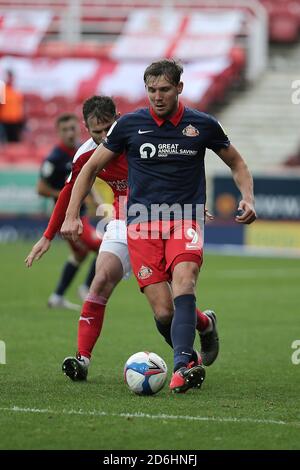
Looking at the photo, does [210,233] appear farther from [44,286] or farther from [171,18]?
[171,18]

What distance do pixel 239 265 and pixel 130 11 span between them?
15.4 meters

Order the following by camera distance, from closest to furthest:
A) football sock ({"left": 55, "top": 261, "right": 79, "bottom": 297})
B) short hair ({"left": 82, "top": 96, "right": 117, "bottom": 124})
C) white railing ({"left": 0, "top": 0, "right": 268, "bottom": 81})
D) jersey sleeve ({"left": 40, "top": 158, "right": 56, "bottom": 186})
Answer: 1. short hair ({"left": 82, "top": 96, "right": 117, "bottom": 124})
2. football sock ({"left": 55, "top": 261, "right": 79, "bottom": 297})
3. jersey sleeve ({"left": 40, "top": 158, "right": 56, "bottom": 186})
4. white railing ({"left": 0, "top": 0, "right": 268, "bottom": 81})

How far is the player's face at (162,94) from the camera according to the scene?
7.48m

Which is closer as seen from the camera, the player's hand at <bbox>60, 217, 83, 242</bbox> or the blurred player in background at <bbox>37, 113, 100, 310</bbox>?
the player's hand at <bbox>60, 217, 83, 242</bbox>

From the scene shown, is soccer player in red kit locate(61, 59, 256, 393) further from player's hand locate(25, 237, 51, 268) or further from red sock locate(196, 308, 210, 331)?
red sock locate(196, 308, 210, 331)

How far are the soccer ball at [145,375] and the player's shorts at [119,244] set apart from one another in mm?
987

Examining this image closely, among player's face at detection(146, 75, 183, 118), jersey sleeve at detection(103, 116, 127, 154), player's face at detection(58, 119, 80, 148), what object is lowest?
jersey sleeve at detection(103, 116, 127, 154)

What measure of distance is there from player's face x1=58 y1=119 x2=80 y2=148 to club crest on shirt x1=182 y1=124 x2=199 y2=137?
6.10 m

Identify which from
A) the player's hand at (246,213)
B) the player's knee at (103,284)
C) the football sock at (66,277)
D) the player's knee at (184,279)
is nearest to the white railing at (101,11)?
the football sock at (66,277)

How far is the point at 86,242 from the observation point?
543 inches

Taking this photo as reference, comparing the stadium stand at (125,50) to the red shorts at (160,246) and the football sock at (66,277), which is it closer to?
the football sock at (66,277)

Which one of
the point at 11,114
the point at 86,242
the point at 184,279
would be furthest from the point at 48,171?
the point at 11,114

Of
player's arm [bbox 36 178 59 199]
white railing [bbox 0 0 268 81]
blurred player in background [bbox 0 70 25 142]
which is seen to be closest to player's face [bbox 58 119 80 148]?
player's arm [bbox 36 178 59 199]

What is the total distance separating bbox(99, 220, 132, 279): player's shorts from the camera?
8370 millimetres
